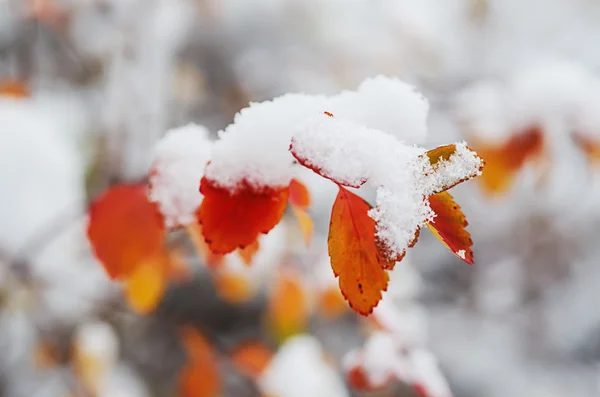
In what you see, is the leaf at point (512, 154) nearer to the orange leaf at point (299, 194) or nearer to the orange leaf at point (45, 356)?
the orange leaf at point (299, 194)

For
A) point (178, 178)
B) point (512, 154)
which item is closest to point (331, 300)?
point (512, 154)

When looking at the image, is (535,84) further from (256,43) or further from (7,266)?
(256,43)

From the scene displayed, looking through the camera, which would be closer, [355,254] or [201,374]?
[355,254]

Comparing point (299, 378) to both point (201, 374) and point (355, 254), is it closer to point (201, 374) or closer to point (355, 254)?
point (201, 374)

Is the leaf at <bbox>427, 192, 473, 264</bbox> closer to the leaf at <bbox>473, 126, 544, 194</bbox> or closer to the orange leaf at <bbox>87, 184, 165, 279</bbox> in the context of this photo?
the orange leaf at <bbox>87, 184, 165, 279</bbox>

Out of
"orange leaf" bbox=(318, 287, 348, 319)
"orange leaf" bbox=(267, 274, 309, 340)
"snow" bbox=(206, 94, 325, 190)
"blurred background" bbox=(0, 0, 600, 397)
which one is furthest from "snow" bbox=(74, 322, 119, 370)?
"snow" bbox=(206, 94, 325, 190)

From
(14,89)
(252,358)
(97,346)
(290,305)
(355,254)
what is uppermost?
(14,89)
